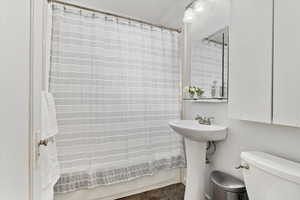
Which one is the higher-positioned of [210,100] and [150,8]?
[150,8]

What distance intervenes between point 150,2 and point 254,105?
1.94 m

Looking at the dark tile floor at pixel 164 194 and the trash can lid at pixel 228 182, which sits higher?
the trash can lid at pixel 228 182

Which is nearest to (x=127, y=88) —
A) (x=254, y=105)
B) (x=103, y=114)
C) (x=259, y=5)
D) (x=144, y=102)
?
(x=144, y=102)

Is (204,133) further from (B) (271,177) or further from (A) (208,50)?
(A) (208,50)

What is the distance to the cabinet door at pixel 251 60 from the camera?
1.04 metres

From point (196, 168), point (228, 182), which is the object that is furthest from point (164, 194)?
point (228, 182)

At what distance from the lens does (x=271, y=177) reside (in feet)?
2.93

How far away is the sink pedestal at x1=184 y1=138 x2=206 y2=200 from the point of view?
5.02ft

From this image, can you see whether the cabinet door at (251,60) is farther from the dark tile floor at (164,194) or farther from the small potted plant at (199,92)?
the dark tile floor at (164,194)

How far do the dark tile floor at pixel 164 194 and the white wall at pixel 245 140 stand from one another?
576 millimetres

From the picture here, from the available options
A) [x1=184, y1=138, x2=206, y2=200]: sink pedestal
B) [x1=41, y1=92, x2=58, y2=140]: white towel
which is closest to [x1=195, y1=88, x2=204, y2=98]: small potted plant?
[x1=184, y1=138, x2=206, y2=200]: sink pedestal

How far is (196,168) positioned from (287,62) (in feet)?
3.70

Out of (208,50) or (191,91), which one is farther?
(191,91)

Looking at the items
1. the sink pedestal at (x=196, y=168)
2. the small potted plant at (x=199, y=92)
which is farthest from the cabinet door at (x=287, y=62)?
the small potted plant at (x=199, y=92)
